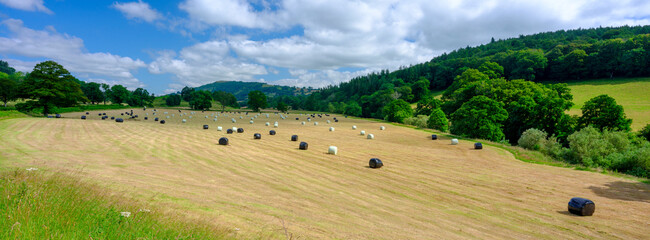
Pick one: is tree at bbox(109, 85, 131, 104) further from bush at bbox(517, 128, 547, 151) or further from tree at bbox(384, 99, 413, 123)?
bush at bbox(517, 128, 547, 151)

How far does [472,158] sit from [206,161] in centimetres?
2367

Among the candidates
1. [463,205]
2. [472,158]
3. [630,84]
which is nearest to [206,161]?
[463,205]

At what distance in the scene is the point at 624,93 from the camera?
84.0 m

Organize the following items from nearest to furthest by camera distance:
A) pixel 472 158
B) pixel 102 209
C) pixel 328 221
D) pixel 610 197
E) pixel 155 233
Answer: pixel 155 233 < pixel 102 209 < pixel 328 221 < pixel 610 197 < pixel 472 158

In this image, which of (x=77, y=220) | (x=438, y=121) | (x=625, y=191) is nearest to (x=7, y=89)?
(x=77, y=220)

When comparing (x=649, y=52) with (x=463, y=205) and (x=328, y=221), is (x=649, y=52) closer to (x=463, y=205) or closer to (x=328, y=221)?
(x=463, y=205)

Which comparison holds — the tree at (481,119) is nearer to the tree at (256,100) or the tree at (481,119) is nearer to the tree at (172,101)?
the tree at (256,100)

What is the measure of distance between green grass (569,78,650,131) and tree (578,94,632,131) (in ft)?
91.9

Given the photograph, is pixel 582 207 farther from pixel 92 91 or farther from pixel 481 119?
pixel 92 91

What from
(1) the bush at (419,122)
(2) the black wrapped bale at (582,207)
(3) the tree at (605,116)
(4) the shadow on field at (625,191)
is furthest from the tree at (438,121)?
(2) the black wrapped bale at (582,207)

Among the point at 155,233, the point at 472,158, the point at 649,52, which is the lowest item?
the point at 472,158

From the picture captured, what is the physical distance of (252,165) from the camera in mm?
19672

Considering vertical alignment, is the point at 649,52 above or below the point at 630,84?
above

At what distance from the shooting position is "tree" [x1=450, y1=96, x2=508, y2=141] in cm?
4204
